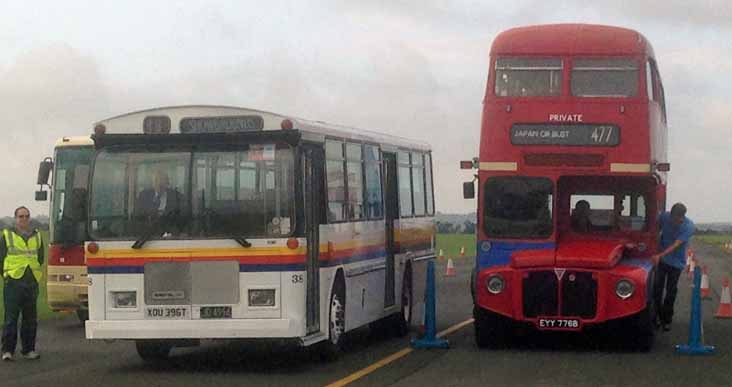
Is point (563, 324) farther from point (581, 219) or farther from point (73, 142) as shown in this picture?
point (73, 142)

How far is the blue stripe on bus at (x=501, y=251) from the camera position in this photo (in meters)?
19.6

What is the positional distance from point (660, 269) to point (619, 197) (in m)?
1.65

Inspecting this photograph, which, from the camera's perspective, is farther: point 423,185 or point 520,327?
point 423,185

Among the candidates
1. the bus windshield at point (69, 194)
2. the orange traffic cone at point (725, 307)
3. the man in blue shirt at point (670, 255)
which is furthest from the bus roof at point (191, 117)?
the orange traffic cone at point (725, 307)

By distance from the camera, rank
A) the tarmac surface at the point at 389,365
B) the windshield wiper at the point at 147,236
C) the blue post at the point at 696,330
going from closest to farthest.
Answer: the tarmac surface at the point at 389,365 < the windshield wiper at the point at 147,236 < the blue post at the point at 696,330

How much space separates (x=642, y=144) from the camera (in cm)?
1925

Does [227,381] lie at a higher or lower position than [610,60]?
lower

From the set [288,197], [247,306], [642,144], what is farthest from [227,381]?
[642,144]

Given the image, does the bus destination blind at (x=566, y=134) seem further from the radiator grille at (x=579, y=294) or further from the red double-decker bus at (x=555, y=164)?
the radiator grille at (x=579, y=294)

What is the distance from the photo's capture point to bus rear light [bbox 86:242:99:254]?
647 inches

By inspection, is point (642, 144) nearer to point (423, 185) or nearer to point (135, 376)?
point (423, 185)

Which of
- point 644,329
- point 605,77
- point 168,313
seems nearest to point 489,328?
point 644,329

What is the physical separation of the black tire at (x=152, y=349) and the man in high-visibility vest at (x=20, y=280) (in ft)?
5.30

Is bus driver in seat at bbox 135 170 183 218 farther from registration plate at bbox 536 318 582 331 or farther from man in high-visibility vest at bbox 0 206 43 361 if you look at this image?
registration plate at bbox 536 318 582 331
